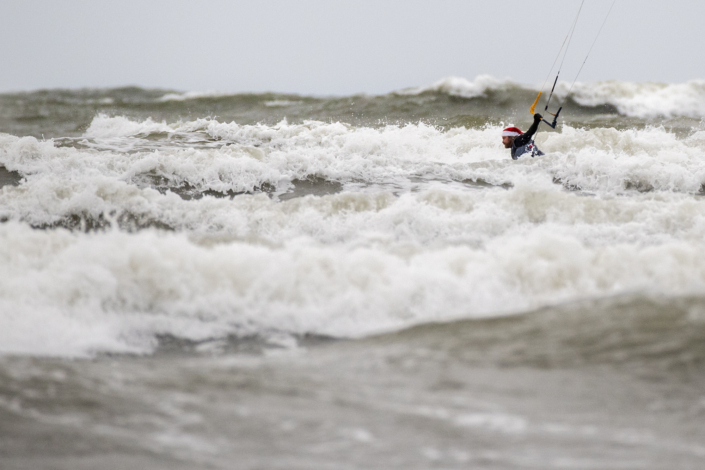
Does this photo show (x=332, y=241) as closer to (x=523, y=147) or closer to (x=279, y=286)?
(x=279, y=286)

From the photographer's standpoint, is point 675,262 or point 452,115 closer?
point 675,262

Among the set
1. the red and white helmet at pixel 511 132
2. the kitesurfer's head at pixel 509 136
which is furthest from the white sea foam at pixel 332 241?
the red and white helmet at pixel 511 132

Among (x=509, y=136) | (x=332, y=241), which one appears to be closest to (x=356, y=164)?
(x=509, y=136)

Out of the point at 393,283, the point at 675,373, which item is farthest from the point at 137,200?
the point at 675,373

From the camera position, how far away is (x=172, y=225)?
219 inches

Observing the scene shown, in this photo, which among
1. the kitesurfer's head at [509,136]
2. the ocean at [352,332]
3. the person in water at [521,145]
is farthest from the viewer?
the kitesurfer's head at [509,136]

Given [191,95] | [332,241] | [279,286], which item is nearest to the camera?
[279,286]

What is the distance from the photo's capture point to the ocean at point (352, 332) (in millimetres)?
2041

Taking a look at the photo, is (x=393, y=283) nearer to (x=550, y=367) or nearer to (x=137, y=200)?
(x=550, y=367)

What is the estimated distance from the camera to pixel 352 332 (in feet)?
Answer: 9.99

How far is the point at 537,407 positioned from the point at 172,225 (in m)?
4.20

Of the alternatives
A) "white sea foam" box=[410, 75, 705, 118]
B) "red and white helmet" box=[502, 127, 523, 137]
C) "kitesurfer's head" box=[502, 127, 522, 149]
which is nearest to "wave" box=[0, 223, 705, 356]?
"kitesurfer's head" box=[502, 127, 522, 149]

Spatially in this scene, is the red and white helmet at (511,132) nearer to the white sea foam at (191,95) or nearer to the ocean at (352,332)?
the ocean at (352,332)

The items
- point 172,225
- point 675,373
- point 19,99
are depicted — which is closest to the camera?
point 675,373
